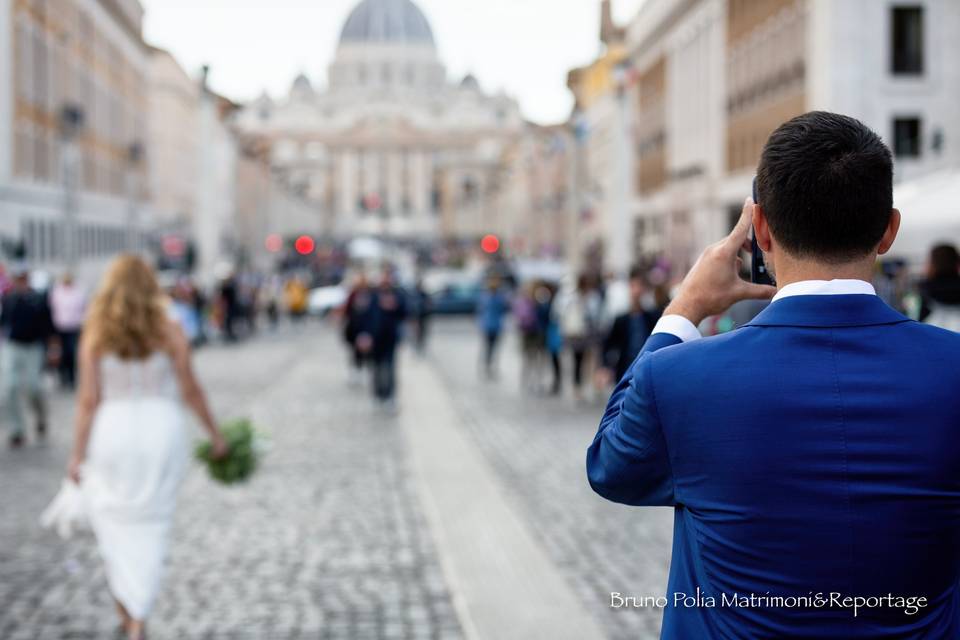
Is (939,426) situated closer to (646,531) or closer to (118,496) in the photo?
(118,496)

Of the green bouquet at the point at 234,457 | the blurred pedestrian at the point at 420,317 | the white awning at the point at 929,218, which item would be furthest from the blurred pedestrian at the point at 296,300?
the green bouquet at the point at 234,457

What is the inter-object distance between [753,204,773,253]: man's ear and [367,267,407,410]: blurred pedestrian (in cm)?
1524

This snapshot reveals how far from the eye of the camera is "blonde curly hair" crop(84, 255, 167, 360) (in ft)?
21.5

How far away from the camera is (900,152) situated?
31328mm

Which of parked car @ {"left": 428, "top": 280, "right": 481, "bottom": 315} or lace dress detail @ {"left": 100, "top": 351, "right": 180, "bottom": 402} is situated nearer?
lace dress detail @ {"left": 100, "top": 351, "right": 180, "bottom": 402}

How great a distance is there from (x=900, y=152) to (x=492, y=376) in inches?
455

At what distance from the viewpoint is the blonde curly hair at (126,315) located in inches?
257

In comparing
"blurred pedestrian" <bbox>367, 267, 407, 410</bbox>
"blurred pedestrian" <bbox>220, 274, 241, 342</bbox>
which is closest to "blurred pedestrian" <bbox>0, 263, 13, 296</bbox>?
"blurred pedestrian" <bbox>367, 267, 407, 410</bbox>

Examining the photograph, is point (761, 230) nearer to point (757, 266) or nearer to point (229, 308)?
point (757, 266)

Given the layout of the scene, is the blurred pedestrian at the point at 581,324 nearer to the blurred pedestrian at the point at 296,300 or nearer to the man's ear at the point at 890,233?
the man's ear at the point at 890,233

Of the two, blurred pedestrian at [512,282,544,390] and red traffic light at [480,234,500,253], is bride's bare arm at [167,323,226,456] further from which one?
red traffic light at [480,234,500,253]

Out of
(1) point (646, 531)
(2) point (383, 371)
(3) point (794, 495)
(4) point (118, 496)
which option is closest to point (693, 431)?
(3) point (794, 495)

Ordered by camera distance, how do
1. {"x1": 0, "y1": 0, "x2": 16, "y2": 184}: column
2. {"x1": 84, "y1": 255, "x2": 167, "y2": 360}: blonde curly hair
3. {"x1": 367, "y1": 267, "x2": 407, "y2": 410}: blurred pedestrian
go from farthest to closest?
{"x1": 0, "y1": 0, "x2": 16, "y2": 184}: column, {"x1": 367, "y1": 267, "x2": 407, "y2": 410}: blurred pedestrian, {"x1": 84, "y1": 255, "x2": 167, "y2": 360}: blonde curly hair

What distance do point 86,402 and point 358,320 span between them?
1244cm
